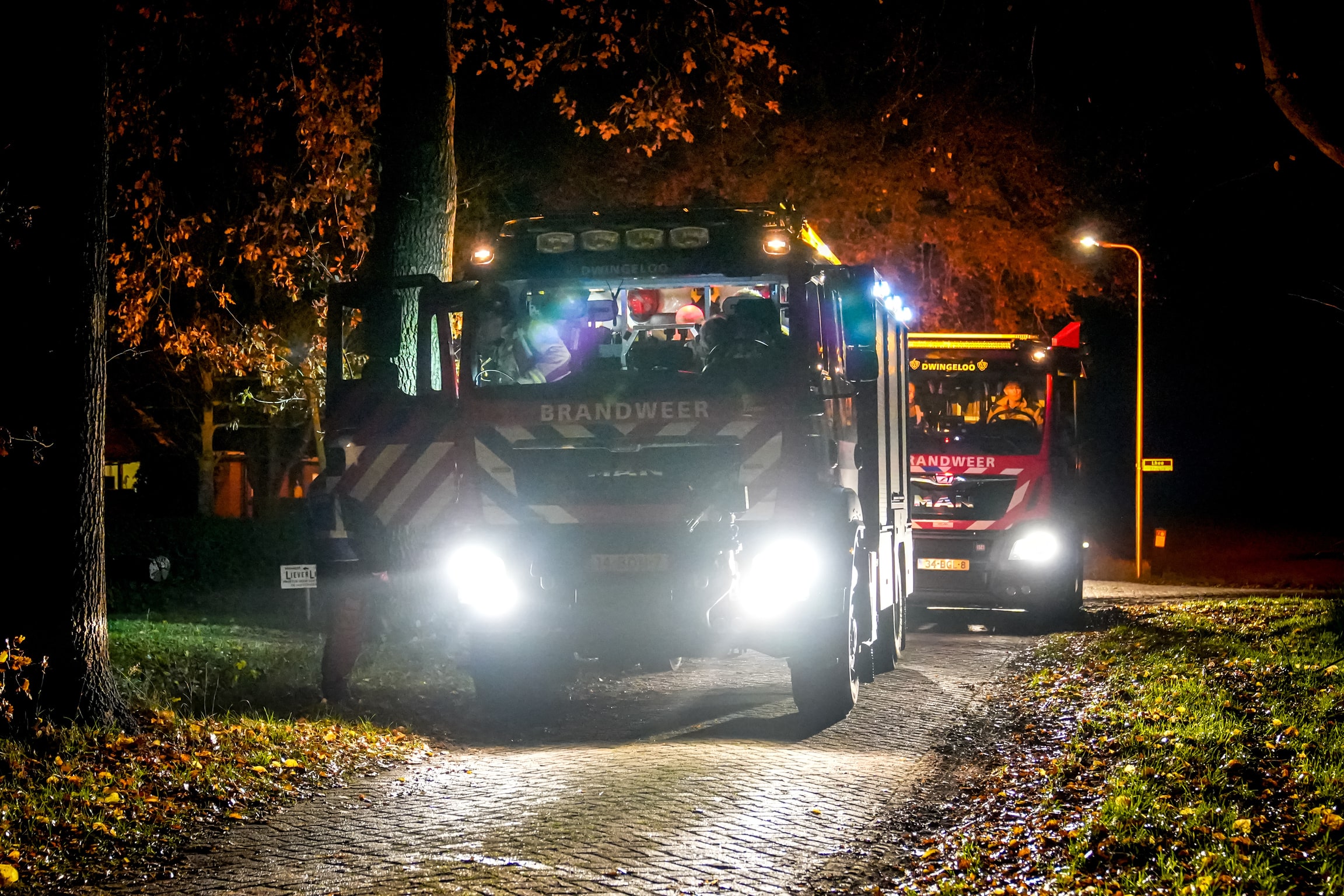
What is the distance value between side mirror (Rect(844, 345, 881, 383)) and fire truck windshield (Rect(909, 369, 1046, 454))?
8185 mm

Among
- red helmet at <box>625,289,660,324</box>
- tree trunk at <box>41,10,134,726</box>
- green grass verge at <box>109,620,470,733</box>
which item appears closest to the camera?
tree trunk at <box>41,10,134,726</box>

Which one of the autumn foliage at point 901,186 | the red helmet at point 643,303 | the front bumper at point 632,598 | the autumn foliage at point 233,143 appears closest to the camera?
the front bumper at point 632,598

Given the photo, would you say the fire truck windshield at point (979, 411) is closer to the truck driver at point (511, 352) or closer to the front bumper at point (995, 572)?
the front bumper at point (995, 572)

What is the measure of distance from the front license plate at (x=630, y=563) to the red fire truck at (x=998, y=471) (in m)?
8.67

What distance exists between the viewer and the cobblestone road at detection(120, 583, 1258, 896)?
21.0ft

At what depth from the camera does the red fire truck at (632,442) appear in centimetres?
952

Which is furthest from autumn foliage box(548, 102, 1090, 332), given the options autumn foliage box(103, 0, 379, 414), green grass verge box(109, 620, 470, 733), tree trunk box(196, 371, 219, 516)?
tree trunk box(196, 371, 219, 516)

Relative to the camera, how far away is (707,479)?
375 inches

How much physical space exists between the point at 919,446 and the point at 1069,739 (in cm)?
822

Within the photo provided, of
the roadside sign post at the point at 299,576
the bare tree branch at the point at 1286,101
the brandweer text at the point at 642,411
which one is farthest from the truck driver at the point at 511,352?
the bare tree branch at the point at 1286,101

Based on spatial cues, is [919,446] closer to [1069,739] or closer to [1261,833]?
[1069,739]

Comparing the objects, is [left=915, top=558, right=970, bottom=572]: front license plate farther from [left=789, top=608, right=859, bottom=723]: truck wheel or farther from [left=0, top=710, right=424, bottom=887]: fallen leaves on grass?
[left=0, top=710, right=424, bottom=887]: fallen leaves on grass

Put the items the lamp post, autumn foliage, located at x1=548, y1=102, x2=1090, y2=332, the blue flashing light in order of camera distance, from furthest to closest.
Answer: the lamp post
autumn foliage, located at x1=548, y1=102, x2=1090, y2=332
the blue flashing light

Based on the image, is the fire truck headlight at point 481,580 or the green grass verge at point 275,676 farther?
the green grass verge at point 275,676
